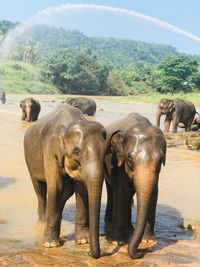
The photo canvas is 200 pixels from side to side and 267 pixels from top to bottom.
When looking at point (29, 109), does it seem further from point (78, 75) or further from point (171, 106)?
point (78, 75)

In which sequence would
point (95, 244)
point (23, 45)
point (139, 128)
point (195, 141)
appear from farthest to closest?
Answer: point (23, 45) → point (195, 141) → point (139, 128) → point (95, 244)

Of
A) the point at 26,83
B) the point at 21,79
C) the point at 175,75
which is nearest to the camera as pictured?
the point at 26,83

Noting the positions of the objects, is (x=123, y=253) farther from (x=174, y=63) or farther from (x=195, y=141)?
(x=174, y=63)

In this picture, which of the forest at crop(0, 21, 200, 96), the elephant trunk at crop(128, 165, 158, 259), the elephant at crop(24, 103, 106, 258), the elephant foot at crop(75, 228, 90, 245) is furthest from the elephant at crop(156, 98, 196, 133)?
the forest at crop(0, 21, 200, 96)

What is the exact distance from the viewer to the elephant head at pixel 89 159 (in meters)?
5.10

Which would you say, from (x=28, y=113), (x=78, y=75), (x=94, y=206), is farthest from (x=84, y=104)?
(x=78, y=75)

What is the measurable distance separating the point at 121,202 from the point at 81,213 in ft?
1.73

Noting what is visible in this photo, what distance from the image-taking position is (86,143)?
17.2ft

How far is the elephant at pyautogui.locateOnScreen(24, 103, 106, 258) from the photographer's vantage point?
203 inches

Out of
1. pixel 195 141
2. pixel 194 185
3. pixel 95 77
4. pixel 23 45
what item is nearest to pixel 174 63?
pixel 95 77

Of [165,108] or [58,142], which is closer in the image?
[58,142]

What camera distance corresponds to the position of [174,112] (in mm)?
22141

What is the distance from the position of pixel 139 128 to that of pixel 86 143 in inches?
33.3

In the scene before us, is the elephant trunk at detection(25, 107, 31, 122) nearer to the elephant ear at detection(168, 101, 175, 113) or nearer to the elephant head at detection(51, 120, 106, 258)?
the elephant ear at detection(168, 101, 175, 113)
